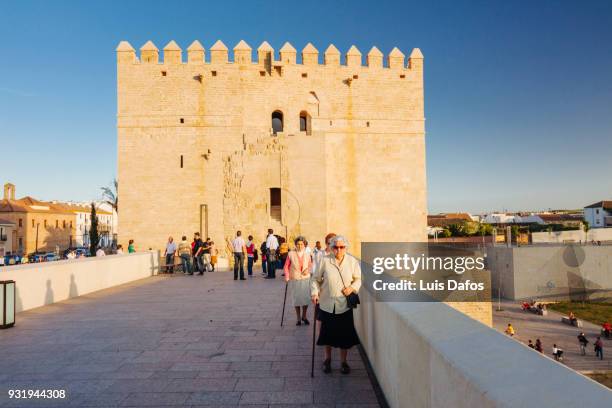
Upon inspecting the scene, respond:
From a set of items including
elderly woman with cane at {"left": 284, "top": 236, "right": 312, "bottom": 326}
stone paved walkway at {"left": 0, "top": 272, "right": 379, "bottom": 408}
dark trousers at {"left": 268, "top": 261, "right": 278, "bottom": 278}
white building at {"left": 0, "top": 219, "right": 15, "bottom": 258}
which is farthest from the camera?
white building at {"left": 0, "top": 219, "right": 15, "bottom": 258}

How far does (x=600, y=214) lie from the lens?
66500mm

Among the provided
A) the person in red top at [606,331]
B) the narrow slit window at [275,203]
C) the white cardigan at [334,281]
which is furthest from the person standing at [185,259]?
the person in red top at [606,331]

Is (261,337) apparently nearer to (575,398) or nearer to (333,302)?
(333,302)

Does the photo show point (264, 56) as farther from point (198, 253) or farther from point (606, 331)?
point (606, 331)

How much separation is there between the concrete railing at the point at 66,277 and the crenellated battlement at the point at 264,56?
9.84 meters

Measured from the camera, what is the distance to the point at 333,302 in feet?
12.4

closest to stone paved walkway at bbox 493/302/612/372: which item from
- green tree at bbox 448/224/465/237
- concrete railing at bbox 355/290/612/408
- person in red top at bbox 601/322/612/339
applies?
person in red top at bbox 601/322/612/339

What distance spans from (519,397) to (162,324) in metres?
5.39

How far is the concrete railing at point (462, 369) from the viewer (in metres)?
1.22

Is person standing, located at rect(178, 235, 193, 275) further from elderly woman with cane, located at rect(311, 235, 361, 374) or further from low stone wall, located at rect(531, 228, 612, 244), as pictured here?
low stone wall, located at rect(531, 228, 612, 244)

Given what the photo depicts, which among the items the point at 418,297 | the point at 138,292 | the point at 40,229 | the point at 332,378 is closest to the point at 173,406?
the point at 332,378

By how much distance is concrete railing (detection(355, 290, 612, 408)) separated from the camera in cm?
122

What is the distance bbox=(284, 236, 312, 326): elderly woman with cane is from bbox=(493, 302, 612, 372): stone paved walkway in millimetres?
18019

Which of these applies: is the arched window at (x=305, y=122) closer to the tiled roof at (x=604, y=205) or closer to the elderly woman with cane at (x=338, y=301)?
the elderly woman with cane at (x=338, y=301)
